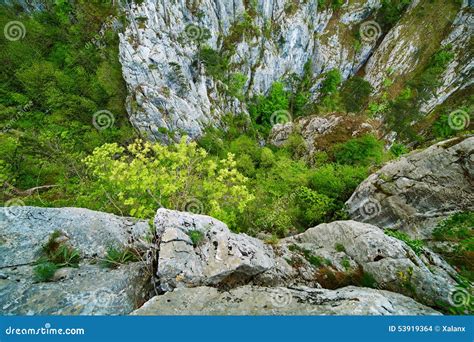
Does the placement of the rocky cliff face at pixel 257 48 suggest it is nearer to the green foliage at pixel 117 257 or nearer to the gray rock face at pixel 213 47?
the gray rock face at pixel 213 47

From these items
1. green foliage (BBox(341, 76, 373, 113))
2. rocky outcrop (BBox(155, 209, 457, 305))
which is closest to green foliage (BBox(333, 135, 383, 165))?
rocky outcrop (BBox(155, 209, 457, 305))

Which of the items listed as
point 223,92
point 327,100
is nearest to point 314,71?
point 327,100

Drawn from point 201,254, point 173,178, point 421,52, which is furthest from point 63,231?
point 421,52

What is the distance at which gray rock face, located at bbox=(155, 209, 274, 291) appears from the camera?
4.81 meters

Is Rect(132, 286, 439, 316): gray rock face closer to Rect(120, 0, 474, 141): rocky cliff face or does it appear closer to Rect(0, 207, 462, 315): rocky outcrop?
Rect(0, 207, 462, 315): rocky outcrop

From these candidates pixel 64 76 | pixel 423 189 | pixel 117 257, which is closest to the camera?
pixel 117 257

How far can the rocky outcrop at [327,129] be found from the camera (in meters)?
18.5

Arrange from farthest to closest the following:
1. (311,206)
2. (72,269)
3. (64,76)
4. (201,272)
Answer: (64,76), (311,206), (72,269), (201,272)

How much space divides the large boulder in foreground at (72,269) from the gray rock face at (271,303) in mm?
863

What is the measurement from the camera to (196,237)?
5422mm

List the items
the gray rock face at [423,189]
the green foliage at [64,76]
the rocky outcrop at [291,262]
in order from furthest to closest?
the green foliage at [64,76]
the gray rock face at [423,189]
the rocky outcrop at [291,262]

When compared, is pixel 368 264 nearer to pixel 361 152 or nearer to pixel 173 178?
pixel 173 178

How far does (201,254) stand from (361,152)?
16.1m

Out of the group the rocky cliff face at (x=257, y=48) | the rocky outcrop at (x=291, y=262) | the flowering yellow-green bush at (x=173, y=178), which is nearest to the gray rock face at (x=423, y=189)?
the rocky outcrop at (x=291, y=262)
